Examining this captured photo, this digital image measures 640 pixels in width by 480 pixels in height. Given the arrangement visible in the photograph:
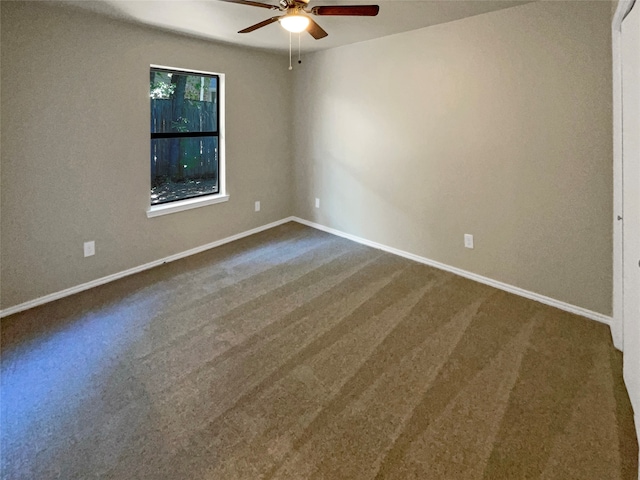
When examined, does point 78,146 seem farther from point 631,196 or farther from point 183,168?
point 631,196

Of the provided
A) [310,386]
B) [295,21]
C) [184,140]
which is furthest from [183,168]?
[310,386]

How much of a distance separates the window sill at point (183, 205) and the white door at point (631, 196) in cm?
367

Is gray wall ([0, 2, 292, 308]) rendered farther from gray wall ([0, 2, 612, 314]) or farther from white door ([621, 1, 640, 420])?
white door ([621, 1, 640, 420])

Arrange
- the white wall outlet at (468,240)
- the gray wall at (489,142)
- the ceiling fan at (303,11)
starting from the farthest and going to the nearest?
the white wall outlet at (468,240) < the gray wall at (489,142) < the ceiling fan at (303,11)

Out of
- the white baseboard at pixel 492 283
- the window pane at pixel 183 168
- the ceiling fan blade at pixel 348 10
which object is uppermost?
the ceiling fan blade at pixel 348 10

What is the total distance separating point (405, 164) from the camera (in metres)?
3.82

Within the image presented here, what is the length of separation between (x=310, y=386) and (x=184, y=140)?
3.10 m

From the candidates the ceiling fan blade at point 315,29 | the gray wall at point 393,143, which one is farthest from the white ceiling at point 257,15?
the ceiling fan blade at point 315,29

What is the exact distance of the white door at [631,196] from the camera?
5.53 ft

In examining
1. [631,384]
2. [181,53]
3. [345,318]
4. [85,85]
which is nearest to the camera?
[631,384]

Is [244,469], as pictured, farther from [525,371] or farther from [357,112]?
[357,112]

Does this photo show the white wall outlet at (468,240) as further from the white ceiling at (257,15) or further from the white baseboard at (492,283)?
the white ceiling at (257,15)

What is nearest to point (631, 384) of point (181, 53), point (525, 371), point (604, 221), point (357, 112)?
point (525, 371)

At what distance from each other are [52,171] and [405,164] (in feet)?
10.2
